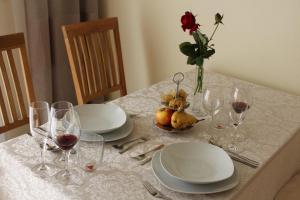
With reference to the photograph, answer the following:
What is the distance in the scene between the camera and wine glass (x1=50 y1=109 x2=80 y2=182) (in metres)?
1.05

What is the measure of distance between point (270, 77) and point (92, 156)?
102 centimetres

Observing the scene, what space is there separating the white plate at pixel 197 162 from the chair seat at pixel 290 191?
0.40 m

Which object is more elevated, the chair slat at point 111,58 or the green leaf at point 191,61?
the green leaf at point 191,61

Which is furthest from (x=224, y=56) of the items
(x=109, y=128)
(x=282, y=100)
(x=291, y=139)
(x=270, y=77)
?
(x=109, y=128)

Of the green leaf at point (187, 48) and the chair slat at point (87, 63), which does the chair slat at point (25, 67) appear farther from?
the green leaf at point (187, 48)

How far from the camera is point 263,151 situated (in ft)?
4.09

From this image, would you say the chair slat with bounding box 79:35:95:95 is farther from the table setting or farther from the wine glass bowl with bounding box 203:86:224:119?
the wine glass bowl with bounding box 203:86:224:119

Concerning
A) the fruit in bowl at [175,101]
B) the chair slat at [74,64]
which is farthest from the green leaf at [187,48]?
the chair slat at [74,64]

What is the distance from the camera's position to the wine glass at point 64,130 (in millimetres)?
1049

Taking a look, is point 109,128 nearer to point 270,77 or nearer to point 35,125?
point 35,125

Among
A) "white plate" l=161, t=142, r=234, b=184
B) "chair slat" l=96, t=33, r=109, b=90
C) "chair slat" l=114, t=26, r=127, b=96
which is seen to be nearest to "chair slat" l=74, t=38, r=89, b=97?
"chair slat" l=96, t=33, r=109, b=90

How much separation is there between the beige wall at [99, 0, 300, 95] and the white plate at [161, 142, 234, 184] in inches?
30.2

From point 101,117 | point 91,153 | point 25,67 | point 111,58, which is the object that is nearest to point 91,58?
point 111,58

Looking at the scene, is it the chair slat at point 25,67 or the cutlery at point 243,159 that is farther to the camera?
the chair slat at point 25,67
